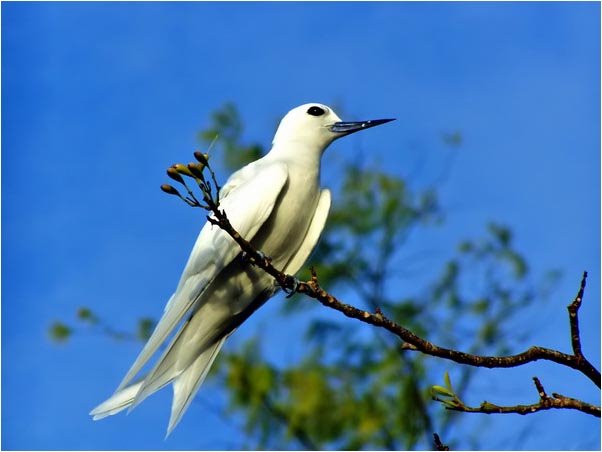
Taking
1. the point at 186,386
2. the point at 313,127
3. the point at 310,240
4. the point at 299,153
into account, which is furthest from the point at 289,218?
the point at 186,386

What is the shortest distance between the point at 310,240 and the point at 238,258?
0.51 meters

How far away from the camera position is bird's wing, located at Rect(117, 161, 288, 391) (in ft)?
14.8

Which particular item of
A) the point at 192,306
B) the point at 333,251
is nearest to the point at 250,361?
the point at 333,251

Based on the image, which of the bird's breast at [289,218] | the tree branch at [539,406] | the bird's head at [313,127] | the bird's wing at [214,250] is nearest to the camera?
the tree branch at [539,406]

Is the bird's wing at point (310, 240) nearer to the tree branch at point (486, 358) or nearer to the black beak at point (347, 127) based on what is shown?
the black beak at point (347, 127)

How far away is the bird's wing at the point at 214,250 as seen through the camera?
4.51 meters

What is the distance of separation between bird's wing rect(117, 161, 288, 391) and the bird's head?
1.92ft

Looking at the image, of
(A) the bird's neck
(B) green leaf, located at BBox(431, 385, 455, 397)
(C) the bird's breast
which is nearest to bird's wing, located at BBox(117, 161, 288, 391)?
(C) the bird's breast

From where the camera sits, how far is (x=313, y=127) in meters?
5.27

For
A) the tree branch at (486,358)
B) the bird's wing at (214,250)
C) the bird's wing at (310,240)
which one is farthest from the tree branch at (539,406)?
the bird's wing at (310,240)

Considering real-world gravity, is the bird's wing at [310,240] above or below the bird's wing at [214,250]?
above

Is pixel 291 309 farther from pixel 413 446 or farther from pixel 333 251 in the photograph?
pixel 413 446

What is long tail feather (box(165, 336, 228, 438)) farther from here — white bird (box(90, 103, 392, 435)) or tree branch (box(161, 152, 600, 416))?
tree branch (box(161, 152, 600, 416))

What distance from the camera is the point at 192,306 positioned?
4.80 metres
